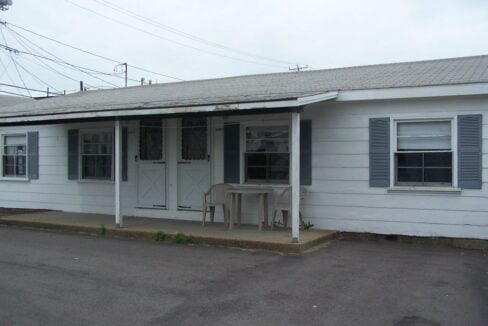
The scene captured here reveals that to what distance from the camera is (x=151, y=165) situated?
1270 cm

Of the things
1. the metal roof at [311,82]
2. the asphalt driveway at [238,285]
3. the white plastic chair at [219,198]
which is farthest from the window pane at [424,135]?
the white plastic chair at [219,198]

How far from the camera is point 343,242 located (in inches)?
396

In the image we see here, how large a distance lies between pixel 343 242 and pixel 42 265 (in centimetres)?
528

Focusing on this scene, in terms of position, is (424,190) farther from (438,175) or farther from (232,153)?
(232,153)

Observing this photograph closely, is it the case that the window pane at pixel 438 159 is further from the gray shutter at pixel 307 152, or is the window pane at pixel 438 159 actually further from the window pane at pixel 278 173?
the window pane at pixel 278 173

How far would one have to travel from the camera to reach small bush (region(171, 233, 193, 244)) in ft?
32.5

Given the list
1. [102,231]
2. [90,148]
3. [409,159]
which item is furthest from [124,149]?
[409,159]

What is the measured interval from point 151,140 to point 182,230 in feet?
10.0

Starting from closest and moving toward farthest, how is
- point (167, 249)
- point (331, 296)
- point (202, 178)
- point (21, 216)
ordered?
point (331, 296) → point (167, 249) → point (202, 178) → point (21, 216)

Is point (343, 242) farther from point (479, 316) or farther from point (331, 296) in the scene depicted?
point (479, 316)

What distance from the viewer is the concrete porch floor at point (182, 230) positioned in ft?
30.4

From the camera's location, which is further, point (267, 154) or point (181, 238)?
point (267, 154)

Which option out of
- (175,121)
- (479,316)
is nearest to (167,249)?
(175,121)

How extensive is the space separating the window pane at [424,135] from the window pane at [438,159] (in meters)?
0.13
